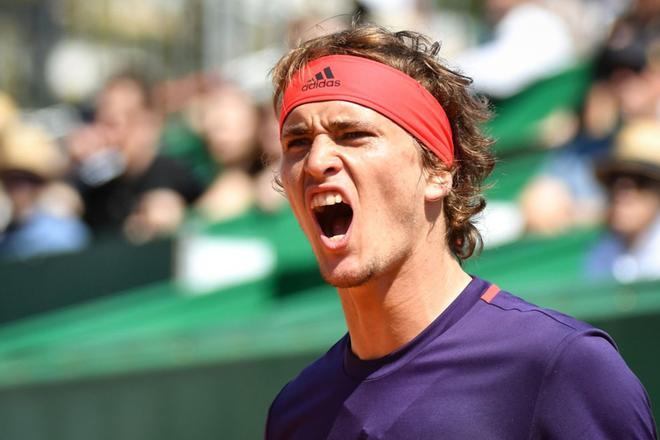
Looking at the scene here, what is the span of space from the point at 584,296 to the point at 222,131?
3.41 m

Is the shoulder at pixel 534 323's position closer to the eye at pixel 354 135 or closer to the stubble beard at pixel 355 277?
the stubble beard at pixel 355 277

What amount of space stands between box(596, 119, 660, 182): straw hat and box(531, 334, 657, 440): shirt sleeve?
12.7 feet

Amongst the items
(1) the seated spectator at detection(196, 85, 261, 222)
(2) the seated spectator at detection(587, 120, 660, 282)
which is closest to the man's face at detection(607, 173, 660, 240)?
(2) the seated spectator at detection(587, 120, 660, 282)

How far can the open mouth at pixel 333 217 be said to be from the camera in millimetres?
2936

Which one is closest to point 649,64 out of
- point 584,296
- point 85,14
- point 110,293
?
point 584,296

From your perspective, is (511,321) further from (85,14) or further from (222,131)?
(85,14)

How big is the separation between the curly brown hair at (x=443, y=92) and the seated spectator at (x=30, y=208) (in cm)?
614

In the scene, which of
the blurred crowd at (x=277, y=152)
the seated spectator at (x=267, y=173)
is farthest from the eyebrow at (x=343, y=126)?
the seated spectator at (x=267, y=173)

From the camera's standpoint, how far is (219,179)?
9.12 m

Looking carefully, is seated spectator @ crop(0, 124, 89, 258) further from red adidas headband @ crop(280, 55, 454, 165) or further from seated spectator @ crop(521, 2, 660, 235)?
red adidas headband @ crop(280, 55, 454, 165)

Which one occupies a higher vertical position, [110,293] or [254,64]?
[254,64]

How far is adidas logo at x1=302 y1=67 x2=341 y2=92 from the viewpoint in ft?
9.61

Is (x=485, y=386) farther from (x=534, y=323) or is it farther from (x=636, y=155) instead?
(x=636, y=155)

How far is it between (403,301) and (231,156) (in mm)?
5552
